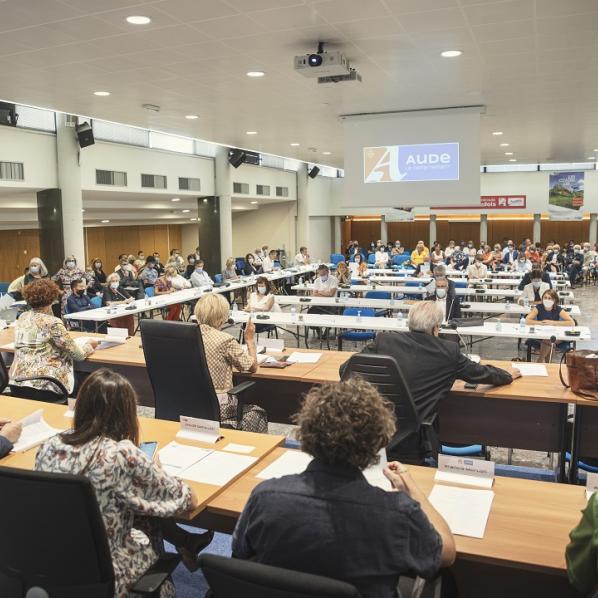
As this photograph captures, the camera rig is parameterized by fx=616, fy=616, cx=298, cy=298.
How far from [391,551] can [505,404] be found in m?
2.83

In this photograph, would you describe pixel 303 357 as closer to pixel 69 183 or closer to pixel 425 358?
pixel 425 358

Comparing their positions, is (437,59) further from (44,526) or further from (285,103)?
(44,526)

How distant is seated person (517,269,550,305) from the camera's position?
8.39 m

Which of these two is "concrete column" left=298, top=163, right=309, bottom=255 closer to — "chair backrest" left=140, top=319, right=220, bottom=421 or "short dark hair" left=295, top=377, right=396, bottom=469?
"chair backrest" left=140, top=319, right=220, bottom=421

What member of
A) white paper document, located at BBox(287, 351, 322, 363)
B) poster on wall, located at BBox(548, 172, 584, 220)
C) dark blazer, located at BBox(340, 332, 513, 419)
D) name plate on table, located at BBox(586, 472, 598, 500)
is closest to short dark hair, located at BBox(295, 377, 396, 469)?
name plate on table, located at BBox(586, 472, 598, 500)

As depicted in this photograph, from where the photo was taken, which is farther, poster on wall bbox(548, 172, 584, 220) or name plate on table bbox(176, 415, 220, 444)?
poster on wall bbox(548, 172, 584, 220)

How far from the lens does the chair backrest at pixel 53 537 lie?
1.75 meters

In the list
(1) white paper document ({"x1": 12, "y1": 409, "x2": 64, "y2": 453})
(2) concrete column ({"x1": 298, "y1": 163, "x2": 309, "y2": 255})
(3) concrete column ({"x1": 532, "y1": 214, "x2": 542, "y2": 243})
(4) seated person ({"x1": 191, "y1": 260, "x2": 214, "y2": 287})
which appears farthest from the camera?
(3) concrete column ({"x1": 532, "y1": 214, "x2": 542, "y2": 243})

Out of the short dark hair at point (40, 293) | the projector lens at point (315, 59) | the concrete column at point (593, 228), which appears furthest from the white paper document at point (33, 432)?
the concrete column at point (593, 228)

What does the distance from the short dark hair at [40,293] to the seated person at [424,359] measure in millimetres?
2216

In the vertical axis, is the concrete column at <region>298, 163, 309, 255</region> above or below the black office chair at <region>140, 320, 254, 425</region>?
above

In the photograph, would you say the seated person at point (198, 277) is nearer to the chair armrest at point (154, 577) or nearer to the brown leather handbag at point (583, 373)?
the brown leather handbag at point (583, 373)

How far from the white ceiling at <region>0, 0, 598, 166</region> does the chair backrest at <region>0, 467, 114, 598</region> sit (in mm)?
3585

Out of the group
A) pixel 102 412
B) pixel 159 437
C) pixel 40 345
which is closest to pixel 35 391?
pixel 40 345
